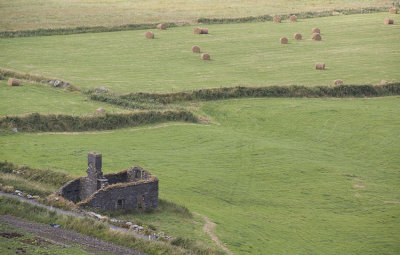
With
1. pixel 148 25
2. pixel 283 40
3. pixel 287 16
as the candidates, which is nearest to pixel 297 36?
pixel 283 40

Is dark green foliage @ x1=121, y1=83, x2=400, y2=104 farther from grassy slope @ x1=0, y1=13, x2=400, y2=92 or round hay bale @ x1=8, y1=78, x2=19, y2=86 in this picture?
round hay bale @ x1=8, y1=78, x2=19, y2=86

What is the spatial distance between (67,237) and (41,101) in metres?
31.2

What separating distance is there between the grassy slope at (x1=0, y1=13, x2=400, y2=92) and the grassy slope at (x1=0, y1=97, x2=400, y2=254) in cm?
796

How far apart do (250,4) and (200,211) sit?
84872 mm

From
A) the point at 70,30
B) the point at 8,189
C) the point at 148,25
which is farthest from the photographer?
the point at 148,25

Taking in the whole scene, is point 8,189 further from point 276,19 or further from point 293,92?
point 276,19

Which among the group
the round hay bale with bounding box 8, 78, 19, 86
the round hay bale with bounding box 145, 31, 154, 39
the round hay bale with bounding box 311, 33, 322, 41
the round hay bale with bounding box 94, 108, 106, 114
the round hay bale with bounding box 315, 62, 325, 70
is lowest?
the round hay bale with bounding box 94, 108, 106, 114

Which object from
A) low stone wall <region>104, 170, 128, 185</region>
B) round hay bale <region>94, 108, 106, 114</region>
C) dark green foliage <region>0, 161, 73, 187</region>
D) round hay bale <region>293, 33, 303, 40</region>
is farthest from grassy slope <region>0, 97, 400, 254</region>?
round hay bale <region>293, 33, 303, 40</region>

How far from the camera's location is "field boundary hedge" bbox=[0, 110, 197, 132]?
58.9 m

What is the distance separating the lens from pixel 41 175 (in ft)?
152

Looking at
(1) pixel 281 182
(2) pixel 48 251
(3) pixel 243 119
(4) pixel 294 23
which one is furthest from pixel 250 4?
(2) pixel 48 251

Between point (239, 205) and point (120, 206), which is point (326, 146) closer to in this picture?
point (239, 205)

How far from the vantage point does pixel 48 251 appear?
34.4m

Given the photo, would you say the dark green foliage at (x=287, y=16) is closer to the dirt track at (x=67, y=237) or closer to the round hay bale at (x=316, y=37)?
the round hay bale at (x=316, y=37)
